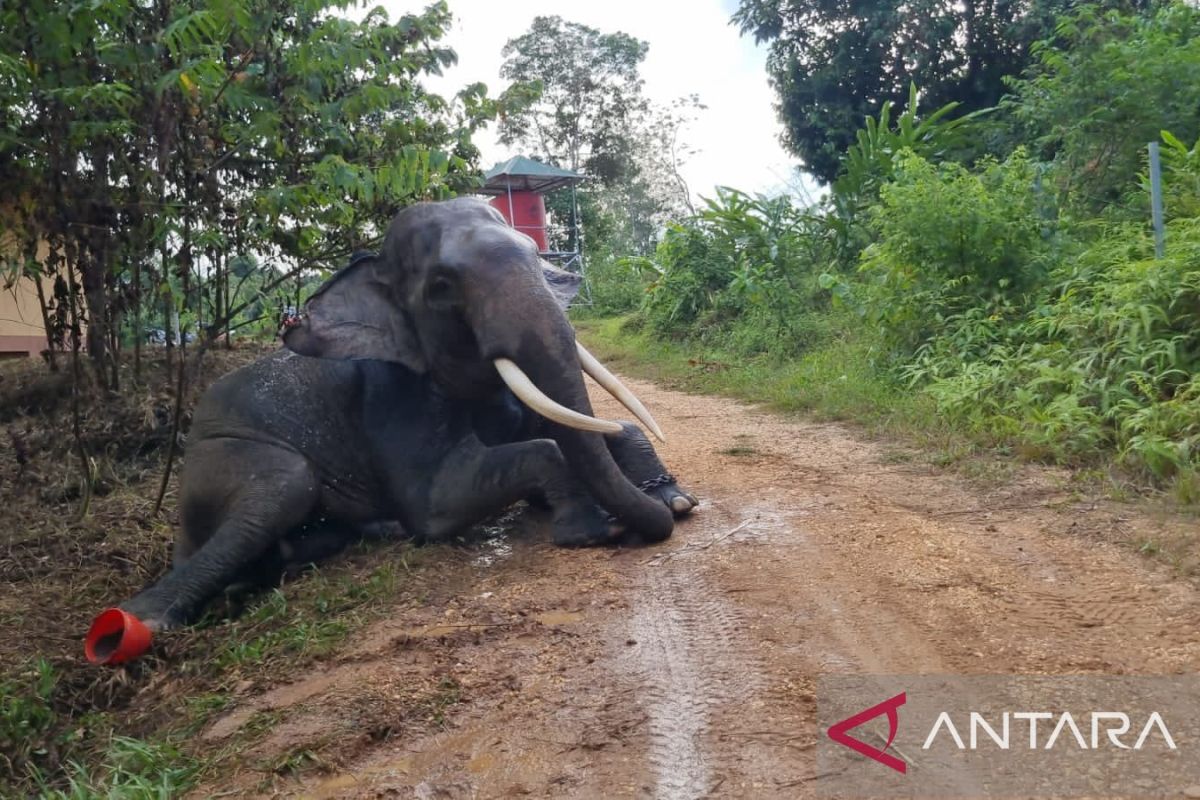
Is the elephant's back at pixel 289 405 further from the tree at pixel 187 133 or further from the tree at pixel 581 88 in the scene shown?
the tree at pixel 581 88

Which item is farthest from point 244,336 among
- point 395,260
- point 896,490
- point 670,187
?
point 670,187

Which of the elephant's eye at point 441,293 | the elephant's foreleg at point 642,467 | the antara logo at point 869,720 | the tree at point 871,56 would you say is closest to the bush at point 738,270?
the tree at point 871,56

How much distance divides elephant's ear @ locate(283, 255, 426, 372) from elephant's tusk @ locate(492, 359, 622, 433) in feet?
2.40

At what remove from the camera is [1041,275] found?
23.2 ft

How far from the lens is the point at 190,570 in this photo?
4.16m

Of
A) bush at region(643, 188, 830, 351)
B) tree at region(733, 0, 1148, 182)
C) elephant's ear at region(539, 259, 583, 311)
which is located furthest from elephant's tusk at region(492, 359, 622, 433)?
tree at region(733, 0, 1148, 182)

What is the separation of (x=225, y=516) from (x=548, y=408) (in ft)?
5.46

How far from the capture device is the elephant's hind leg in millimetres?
4086

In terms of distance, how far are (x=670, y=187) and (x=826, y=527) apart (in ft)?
89.6

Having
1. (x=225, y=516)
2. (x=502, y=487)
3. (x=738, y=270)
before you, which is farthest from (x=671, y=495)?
(x=738, y=270)

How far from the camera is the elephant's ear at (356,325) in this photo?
442 cm

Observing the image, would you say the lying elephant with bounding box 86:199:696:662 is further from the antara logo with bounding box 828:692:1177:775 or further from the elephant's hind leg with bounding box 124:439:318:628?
the antara logo with bounding box 828:692:1177:775

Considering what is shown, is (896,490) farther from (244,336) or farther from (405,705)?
(244,336)

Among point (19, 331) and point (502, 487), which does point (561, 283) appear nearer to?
point (502, 487)
